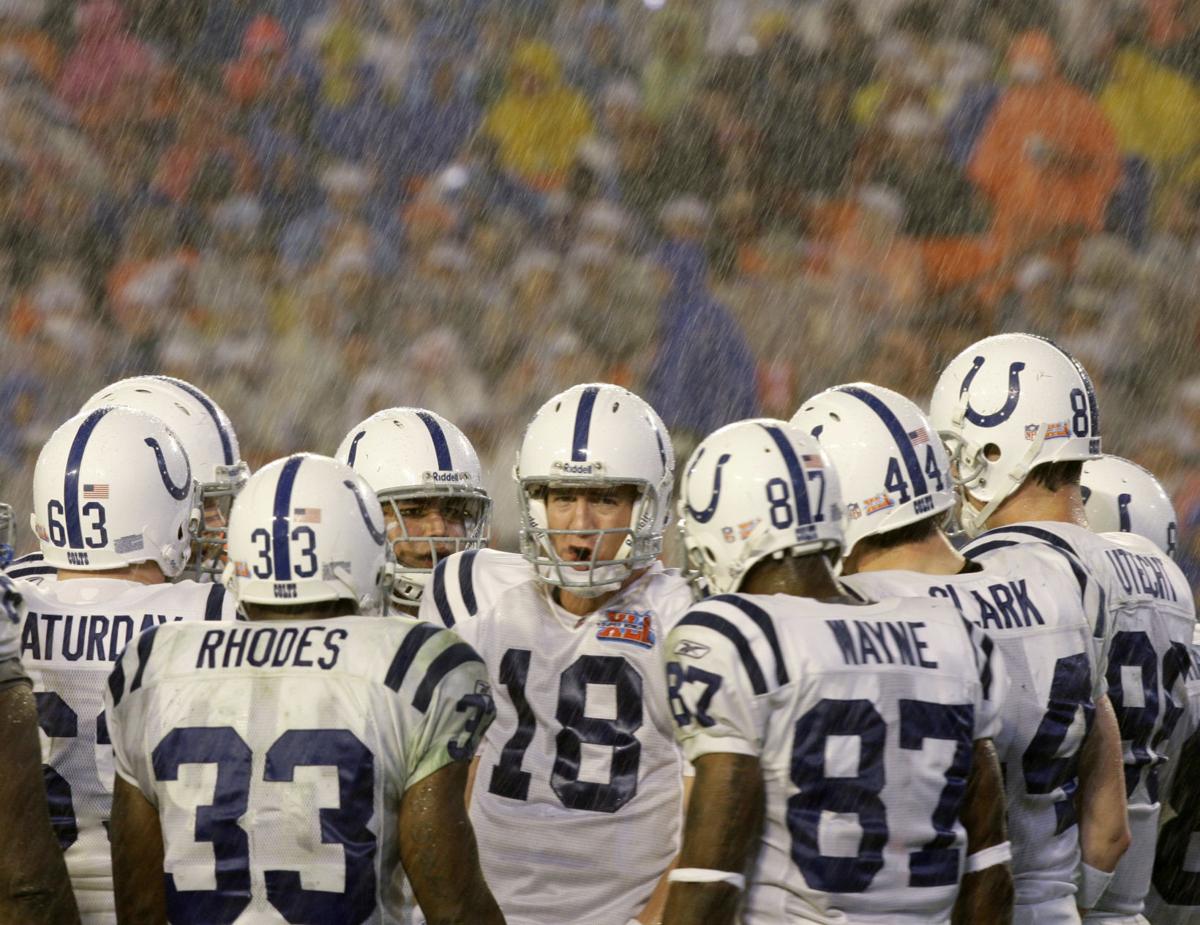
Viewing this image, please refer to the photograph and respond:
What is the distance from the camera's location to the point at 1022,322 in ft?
26.4

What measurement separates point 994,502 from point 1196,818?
1187mm

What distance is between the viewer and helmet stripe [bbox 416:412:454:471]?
162 inches

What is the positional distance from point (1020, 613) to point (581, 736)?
0.93m

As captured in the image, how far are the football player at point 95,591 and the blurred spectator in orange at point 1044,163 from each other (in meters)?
5.70

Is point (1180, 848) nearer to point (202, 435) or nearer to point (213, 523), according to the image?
point (213, 523)

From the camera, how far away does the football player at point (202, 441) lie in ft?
14.1

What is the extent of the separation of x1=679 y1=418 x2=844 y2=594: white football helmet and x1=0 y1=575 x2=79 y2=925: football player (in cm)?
115

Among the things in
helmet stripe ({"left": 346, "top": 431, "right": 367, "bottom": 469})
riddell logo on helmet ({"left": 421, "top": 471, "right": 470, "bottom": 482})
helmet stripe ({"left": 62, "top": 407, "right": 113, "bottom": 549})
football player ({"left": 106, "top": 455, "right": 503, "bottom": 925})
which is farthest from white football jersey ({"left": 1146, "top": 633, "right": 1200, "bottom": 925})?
helmet stripe ({"left": 62, "top": 407, "right": 113, "bottom": 549})

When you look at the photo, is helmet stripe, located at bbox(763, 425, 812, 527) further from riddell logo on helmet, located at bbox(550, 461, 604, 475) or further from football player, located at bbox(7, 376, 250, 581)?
football player, located at bbox(7, 376, 250, 581)

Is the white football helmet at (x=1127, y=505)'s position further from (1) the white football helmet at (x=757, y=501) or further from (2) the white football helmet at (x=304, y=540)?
(2) the white football helmet at (x=304, y=540)

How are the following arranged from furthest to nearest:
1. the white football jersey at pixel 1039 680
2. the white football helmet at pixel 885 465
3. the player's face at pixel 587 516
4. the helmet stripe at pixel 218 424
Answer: the helmet stripe at pixel 218 424 < the player's face at pixel 587 516 < the white football helmet at pixel 885 465 < the white football jersey at pixel 1039 680

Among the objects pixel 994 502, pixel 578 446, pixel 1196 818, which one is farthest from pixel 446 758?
pixel 1196 818

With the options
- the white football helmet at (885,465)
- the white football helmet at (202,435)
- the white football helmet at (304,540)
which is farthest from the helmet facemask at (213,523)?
the white football helmet at (885,465)

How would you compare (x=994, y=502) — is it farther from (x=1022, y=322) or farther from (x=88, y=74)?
(x=88, y=74)
